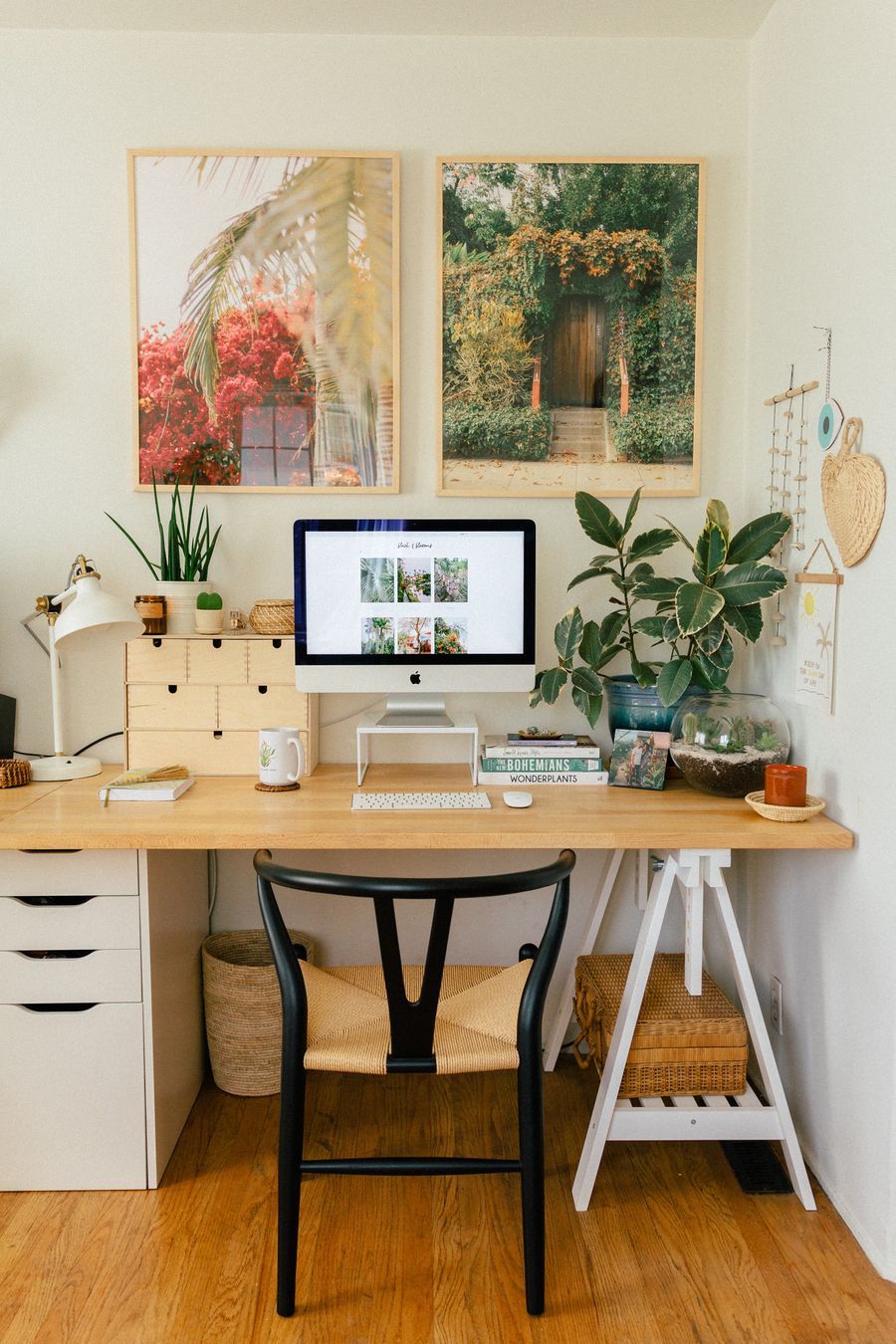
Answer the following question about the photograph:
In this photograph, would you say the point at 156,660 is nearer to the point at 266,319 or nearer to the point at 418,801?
the point at 418,801

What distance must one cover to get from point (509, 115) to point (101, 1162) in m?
2.58

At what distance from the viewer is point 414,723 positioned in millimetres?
2328

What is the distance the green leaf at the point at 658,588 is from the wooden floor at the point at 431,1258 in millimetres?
1229

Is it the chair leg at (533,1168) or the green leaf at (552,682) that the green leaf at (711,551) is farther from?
the chair leg at (533,1168)

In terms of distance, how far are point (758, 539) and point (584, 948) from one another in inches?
44.2

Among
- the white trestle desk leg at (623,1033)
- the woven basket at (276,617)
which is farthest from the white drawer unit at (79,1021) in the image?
the white trestle desk leg at (623,1033)

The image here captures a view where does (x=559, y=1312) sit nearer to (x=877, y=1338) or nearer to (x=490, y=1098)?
(x=877, y=1338)

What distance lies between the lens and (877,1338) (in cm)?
163

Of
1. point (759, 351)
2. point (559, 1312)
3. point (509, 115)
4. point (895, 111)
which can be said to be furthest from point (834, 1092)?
point (509, 115)

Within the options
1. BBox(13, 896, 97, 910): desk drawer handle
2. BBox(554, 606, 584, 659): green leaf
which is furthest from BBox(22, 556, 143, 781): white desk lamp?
BBox(554, 606, 584, 659): green leaf

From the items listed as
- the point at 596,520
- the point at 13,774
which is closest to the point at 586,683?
the point at 596,520

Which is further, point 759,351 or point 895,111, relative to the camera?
point 759,351

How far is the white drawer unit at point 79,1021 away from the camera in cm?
198

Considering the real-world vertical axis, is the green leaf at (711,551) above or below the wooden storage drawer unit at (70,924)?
above
